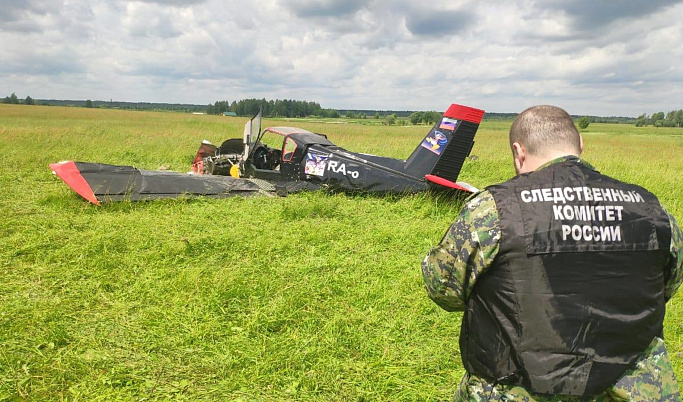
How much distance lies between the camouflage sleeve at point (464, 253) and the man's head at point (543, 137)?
278 mm

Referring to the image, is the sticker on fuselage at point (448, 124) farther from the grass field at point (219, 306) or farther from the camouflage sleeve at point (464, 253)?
the camouflage sleeve at point (464, 253)

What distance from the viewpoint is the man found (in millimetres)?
1491

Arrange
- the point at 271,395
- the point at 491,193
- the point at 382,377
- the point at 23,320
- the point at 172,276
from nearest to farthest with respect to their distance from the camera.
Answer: the point at 491,193
the point at 271,395
the point at 382,377
the point at 23,320
the point at 172,276

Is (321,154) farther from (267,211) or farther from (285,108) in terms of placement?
(285,108)

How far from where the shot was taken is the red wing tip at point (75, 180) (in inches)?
286

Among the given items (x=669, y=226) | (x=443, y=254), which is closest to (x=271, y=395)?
(x=443, y=254)

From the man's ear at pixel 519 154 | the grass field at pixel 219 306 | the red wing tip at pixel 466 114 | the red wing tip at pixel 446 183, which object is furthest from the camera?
the red wing tip at pixel 466 114

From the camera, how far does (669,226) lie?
1.57 meters

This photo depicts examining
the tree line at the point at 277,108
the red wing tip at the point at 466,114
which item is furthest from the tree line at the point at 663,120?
the red wing tip at the point at 466,114

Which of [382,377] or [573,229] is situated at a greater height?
[573,229]

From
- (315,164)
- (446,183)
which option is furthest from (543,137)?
(315,164)

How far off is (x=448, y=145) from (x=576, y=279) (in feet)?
24.4

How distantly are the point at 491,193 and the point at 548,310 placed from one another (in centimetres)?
48

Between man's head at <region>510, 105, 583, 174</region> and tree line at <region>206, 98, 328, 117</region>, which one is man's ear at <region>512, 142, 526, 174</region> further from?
tree line at <region>206, 98, 328, 117</region>
